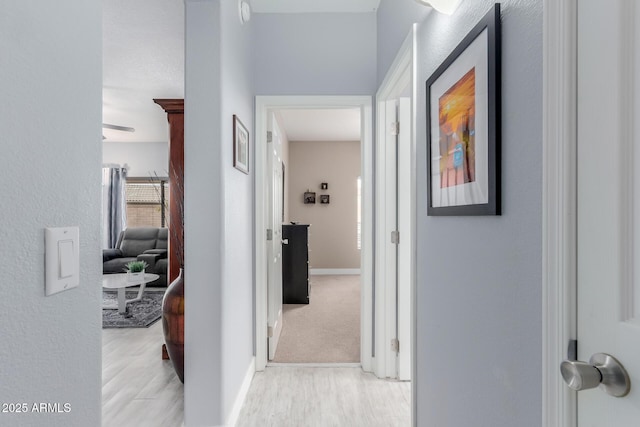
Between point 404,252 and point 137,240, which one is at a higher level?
point 404,252

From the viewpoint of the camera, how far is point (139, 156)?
6.90m

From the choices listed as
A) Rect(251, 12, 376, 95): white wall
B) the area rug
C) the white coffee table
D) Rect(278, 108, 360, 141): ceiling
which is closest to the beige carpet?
the area rug

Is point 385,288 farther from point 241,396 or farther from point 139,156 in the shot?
point 139,156

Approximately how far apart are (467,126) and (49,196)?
1.09 m

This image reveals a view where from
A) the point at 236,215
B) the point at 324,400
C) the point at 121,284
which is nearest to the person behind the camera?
the point at 236,215

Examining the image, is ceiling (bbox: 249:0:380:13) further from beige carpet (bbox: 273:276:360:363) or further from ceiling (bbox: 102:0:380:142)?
beige carpet (bbox: 273:276:360:363)

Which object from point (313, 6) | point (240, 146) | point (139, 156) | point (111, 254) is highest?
point (313, 6)

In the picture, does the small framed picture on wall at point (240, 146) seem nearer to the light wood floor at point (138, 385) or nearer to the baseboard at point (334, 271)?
the light wood floor at point (138, 385)

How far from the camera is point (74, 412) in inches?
25.7

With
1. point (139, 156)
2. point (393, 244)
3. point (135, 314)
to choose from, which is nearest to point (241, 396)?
point (393, 244)

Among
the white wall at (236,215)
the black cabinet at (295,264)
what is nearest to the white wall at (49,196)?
the white wall at (236,215)
